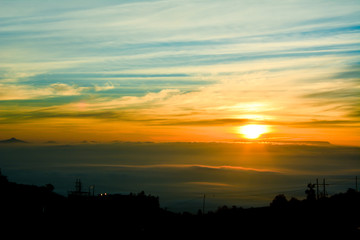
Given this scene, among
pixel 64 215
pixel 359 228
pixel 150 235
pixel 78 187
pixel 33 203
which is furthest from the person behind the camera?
pixel 78 187

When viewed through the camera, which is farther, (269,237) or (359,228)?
(269,237)

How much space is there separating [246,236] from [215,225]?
7.94 m

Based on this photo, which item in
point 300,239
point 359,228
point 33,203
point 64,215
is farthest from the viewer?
point 33,203

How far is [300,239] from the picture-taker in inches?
1398

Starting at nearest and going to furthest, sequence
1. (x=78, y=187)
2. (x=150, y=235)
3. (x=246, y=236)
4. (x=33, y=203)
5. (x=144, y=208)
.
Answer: (x=246, y=236), (x=150, y=235), (x=33, y=203), (x=144, y=208), (x=78, y=187)

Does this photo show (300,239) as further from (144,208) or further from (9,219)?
(144,208)

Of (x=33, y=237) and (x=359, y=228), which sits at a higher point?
(x=359, y=228)

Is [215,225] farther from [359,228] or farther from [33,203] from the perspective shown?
[33,203]

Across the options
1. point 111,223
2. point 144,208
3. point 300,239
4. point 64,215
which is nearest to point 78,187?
point 144,208

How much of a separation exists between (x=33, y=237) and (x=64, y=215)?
43.1ft

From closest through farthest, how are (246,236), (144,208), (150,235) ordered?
1. (246,236)
2. (150,235)
3. (144,208)

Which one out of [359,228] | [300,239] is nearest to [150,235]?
[300,239]

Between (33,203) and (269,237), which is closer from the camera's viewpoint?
(269,237)

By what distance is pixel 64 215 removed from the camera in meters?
53.8
